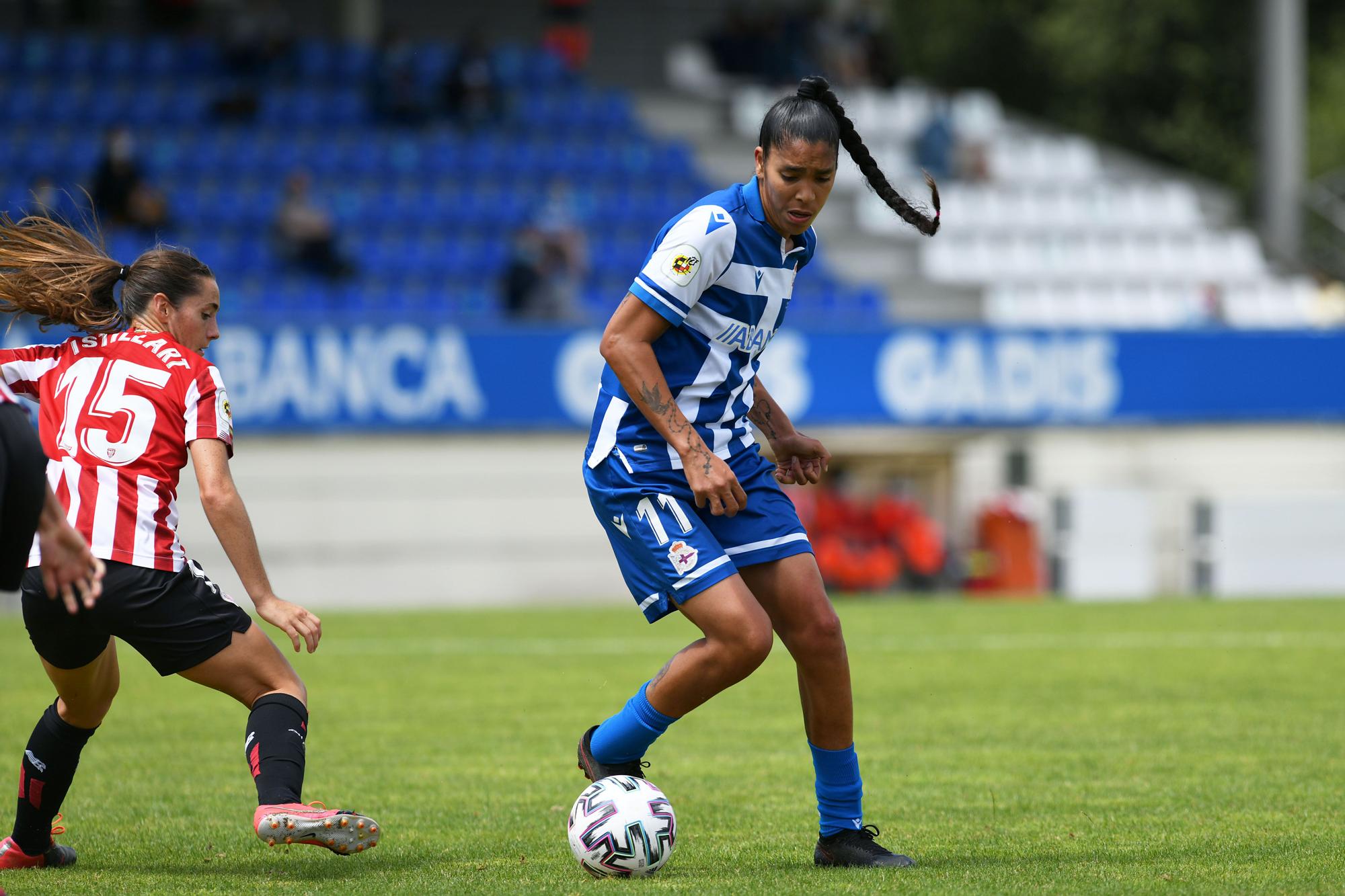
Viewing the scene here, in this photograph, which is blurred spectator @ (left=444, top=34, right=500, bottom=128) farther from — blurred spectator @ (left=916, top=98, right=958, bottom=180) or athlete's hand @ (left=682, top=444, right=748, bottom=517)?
athlete's hand @ (left=682, top=444, right=748, bottom=517)

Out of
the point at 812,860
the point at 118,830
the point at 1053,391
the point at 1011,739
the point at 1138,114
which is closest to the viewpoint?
the point at 812,860

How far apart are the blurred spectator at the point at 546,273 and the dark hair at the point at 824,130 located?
1287 centimetres

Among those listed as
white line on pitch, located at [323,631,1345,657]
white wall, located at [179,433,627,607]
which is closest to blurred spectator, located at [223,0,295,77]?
white wall, located at [179,433,627,607]

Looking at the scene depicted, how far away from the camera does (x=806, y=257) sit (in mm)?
4926

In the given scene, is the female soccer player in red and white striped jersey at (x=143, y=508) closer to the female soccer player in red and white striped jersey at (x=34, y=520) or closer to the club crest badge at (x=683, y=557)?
the female soccer player in red and white striped jersey at (x=34, y=520)

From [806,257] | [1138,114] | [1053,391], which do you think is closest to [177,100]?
[1053,391]

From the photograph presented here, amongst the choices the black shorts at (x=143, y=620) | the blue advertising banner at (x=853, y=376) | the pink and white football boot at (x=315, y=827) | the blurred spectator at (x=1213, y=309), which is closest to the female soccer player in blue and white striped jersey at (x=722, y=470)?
the pink and white football boot at (x=315, y=827)

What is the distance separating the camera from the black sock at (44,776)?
4.92 meters

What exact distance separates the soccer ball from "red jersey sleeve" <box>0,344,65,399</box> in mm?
1949

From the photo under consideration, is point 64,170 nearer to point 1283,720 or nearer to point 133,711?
point 133,711

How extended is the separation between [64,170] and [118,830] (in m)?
15.3

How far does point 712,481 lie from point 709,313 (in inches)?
19.5

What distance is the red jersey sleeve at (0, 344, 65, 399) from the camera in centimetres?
466

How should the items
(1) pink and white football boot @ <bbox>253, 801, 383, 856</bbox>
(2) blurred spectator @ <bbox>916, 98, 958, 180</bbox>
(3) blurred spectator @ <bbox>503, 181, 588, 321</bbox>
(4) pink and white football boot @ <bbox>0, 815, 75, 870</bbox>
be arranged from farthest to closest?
(2) blurred spectator @ <bbox>916, 98, 958, 180</bbox> < (3) blurred spectator @ <bbox>503, 181, 588, 321</bbox> < (4) pink and white football boot @ <bbox>0, 815, 75, 870</bbox> < (1) pink and white football boot @ <bbox>253, 801, 383, 856</bbox>
